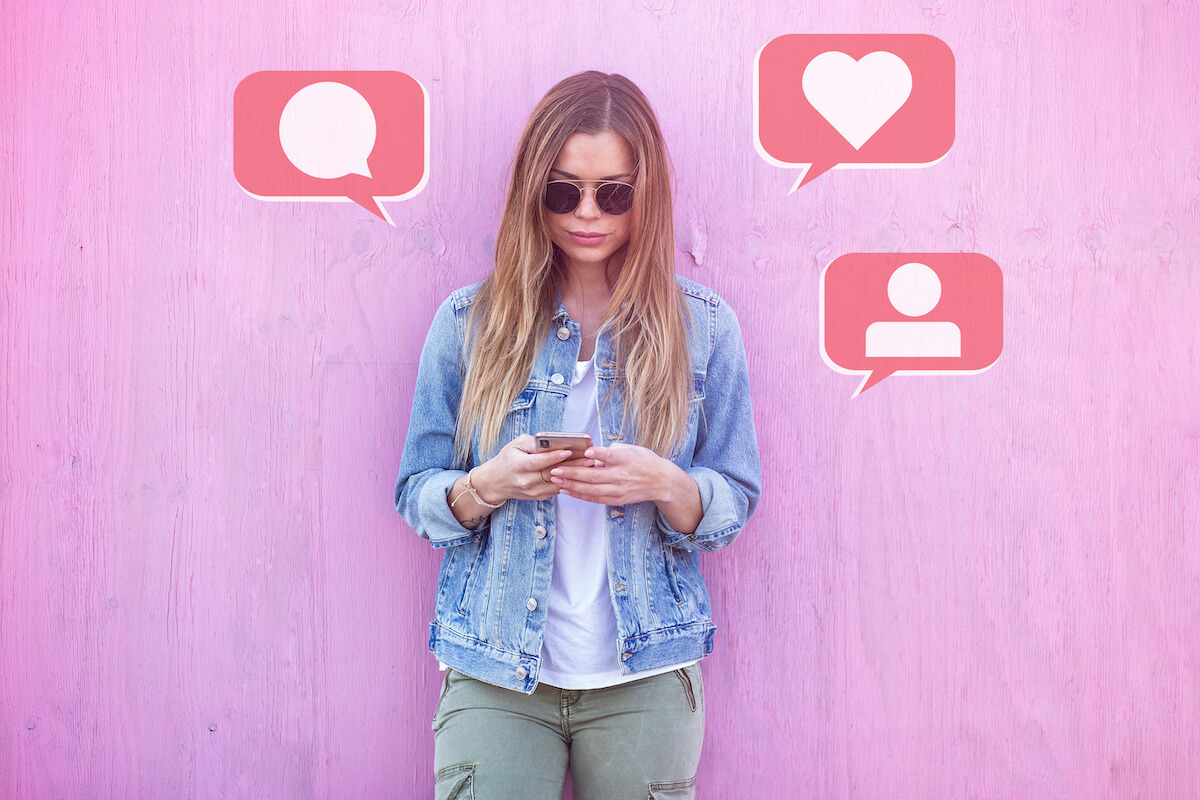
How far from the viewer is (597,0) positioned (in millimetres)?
2174

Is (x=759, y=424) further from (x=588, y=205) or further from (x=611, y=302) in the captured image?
(x=588, y=205)

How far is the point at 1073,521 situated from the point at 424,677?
188 centimetres

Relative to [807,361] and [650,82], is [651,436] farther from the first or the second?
[650,82]

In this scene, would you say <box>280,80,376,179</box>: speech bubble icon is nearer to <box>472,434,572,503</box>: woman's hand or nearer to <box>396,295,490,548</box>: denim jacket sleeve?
<box>396,295,490,548</box>: denim jacket sleeve

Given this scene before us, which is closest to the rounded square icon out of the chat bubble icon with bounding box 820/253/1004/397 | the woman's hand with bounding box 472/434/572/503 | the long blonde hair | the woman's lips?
the long blonde hair

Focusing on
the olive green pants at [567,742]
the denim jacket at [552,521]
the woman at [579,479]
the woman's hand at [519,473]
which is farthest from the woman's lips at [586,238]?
the olive green pants at [567,742]

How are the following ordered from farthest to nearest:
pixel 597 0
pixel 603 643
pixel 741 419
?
pixel 597 0 < pixel 741 419 < pixel 603 643

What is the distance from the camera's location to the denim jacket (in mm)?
1688

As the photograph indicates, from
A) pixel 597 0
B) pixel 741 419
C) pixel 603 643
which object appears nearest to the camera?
pixel 603 643

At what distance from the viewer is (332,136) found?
2.19 metres

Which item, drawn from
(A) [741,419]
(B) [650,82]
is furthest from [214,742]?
(B) [650,82]

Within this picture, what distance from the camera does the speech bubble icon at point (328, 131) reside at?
7.15 ft

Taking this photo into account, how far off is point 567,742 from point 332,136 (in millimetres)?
1698

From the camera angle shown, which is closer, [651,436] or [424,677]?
[651,436]
